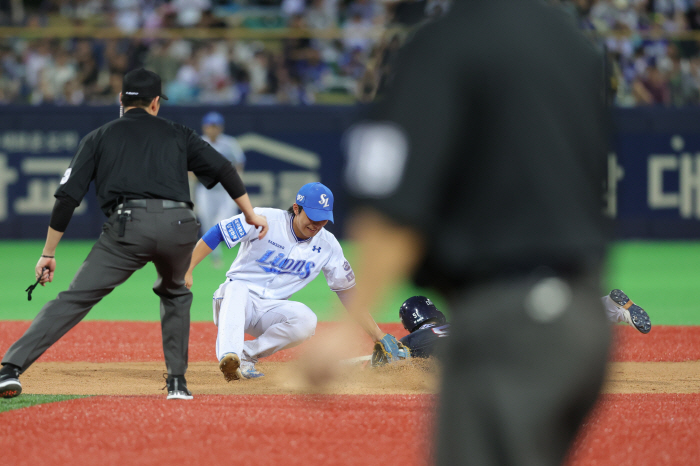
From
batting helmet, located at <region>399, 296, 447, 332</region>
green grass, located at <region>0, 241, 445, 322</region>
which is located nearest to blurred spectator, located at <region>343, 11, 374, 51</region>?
green grass, located at <region>0, 241, 445, 322</region>

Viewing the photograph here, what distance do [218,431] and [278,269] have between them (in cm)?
206

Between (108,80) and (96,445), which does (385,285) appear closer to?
(96,445)

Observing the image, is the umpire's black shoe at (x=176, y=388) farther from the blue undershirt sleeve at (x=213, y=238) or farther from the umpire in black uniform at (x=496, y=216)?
the umpire in black uniform at (x=496, y=216)

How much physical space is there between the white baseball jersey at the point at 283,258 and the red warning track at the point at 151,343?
1186 mm

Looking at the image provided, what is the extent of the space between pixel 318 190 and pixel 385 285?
4427 millimetres

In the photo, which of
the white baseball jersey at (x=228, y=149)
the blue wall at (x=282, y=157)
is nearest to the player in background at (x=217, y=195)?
the white baseball jersey at (x=228, y=149)

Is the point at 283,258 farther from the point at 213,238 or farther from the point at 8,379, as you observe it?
the point at 8,379

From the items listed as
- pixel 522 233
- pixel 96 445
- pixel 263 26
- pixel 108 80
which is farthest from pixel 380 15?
pixel 522 233

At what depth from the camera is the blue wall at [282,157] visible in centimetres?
1800

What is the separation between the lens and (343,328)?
1950 millimetres

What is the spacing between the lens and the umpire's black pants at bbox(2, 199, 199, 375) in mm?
5422

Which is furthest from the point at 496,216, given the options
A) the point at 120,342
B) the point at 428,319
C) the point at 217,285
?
the point at 217,285

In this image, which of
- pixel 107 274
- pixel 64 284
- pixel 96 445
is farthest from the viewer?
pixel 64 284

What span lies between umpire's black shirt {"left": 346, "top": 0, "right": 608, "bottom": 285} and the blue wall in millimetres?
15845
